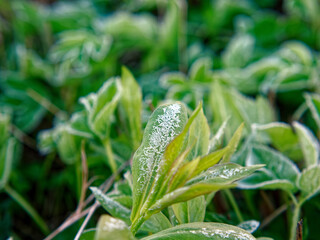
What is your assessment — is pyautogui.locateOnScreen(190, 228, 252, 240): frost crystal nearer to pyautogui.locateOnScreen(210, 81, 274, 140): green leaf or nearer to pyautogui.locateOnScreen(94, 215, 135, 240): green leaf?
pyautogui.locateOnScreen(94, 215, 135, 240): green leaf

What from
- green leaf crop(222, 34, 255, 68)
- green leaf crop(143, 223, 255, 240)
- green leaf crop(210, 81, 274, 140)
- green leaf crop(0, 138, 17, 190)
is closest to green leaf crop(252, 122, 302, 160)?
green leaf crop(210, 81, 274, 140)

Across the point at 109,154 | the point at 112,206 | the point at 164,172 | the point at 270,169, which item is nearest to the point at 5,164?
the point at 109,154

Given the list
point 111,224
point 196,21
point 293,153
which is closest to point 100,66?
point 196,21

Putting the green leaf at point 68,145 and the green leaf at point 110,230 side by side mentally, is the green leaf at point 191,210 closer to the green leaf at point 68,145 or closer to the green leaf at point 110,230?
the green leaf at point 110,230

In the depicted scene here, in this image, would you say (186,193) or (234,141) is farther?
(234,141)

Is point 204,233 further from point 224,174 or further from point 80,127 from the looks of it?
point 80,127

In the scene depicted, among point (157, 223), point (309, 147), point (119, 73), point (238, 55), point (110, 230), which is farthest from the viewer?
point (119, 73)

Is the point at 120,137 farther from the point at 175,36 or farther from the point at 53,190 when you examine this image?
the point at 175,36
